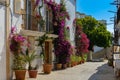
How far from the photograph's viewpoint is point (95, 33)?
49.4 m

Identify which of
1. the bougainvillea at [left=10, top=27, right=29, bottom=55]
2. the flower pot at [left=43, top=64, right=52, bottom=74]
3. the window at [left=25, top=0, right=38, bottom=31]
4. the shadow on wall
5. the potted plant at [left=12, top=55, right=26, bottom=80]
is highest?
the window at [left=25, top=0, right=38, bottom=31]

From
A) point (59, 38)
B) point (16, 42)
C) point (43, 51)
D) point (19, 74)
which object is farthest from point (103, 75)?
Result: point (16, 42)

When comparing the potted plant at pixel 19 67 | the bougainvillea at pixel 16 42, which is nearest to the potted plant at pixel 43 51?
the potted plant at pixel 19 67

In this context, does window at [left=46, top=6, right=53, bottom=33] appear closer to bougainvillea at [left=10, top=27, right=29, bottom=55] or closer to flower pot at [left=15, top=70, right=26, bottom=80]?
bougainvillea at [left=10, top=27, right=29, bottom=55]

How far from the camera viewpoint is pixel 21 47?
1772 centimetres

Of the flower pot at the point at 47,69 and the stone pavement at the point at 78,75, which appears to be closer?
the stone pavement at the point at 78,75

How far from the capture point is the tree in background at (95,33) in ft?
161

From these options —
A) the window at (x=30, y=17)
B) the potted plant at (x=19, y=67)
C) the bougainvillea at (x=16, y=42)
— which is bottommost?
the potted plant at (x=19, y=67)

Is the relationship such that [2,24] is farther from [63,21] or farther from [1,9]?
[63,21]

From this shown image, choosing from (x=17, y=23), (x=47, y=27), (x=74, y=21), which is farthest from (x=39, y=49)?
(x=74, y=21)

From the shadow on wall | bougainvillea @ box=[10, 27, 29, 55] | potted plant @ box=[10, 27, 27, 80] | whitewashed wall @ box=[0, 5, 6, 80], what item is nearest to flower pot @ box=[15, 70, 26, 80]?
potted plant @ box=[10, 27, 27, 80]

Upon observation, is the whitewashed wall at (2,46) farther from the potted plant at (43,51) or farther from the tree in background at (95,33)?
the tree in background at (95,33)

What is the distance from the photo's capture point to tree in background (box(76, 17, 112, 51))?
49.1m

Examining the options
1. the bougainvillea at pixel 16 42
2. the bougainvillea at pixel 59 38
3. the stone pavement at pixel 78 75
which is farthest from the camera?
the bougainvillea at pixel 59 38
